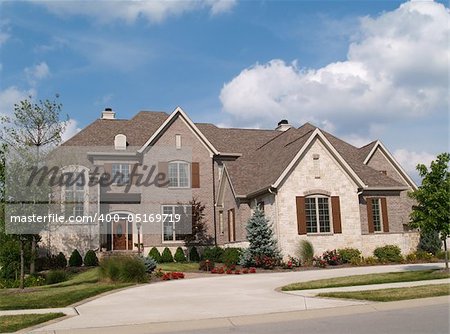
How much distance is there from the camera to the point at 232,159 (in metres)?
35.7

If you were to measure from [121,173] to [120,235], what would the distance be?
4.13m

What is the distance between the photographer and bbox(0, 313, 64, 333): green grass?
9.98 m

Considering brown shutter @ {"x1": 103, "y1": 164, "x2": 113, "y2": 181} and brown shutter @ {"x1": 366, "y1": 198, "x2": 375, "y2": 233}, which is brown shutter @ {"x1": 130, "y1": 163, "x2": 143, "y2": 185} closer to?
brown shutter @ {"x1": 103, "y1": 164, "x2": 113, "y2": 181}

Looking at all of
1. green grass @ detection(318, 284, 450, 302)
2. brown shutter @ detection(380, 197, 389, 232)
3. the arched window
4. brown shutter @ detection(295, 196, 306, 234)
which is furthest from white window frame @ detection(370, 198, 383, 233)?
green grass @ detection(318, 284, 450, 302)

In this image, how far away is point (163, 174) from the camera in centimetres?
3350

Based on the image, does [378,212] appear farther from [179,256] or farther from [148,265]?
[148,265]

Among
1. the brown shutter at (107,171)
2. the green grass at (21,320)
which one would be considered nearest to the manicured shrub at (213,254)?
the brown shutter at (107,171)

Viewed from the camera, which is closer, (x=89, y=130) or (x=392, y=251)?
(x=392, y=251)

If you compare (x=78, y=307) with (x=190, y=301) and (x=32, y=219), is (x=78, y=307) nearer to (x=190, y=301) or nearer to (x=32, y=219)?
(x=190, y=301)

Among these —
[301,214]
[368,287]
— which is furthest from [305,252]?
[368,287]

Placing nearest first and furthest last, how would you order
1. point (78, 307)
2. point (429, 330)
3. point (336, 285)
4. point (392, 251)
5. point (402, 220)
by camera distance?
point (429, 330) < point (78, 307) < point (336, 285) < point (392, 251) < point (402, 220)

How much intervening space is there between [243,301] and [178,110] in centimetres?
2261

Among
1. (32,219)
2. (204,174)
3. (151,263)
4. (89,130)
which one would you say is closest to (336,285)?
(151,263)

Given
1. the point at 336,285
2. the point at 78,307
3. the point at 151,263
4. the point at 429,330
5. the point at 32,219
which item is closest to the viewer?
the point at 429,330
